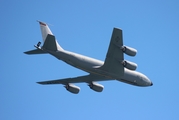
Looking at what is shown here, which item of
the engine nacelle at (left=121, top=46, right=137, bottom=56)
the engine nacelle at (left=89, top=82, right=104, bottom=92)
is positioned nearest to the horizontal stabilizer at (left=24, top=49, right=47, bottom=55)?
the engine nacelle at (left=121, top=46, right=137, bottom=56)

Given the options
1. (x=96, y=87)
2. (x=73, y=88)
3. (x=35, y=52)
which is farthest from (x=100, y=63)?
(x=35, y=52)

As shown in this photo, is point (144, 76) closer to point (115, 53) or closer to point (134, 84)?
point (134, 84)

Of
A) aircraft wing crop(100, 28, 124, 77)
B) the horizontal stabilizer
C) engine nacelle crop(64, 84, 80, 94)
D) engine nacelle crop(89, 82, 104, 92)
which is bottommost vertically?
engine nacelle crop(64, 84, 80, 94)

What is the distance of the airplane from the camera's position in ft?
134

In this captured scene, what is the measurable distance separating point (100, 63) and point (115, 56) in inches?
129

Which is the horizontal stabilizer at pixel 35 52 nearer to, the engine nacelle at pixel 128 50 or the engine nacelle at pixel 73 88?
the engine nacelle at pixel 128 50

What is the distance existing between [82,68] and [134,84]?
8.43m

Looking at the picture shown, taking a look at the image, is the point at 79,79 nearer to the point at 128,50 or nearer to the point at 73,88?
the point at 73,88

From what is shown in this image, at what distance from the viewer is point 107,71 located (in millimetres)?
44500

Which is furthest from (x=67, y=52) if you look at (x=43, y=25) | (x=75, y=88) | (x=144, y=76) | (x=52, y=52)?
(x=144, y=76)

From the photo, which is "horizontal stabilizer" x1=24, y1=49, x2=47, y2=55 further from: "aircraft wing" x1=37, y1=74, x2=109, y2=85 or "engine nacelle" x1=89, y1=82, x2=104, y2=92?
"engine nacelle" x1=89, y1=82, x2=104, y2=92

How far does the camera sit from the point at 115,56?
42.2 meters

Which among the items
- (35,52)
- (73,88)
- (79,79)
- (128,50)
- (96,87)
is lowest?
(73,88)

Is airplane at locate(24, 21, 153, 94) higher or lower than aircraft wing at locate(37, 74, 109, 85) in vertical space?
higher
